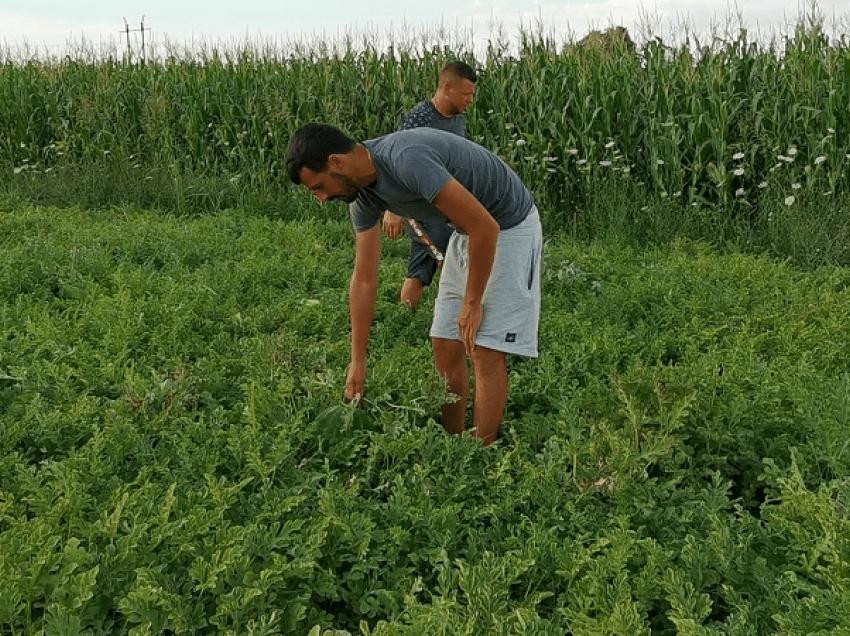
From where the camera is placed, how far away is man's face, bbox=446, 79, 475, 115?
20.7 feet

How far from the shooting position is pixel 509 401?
4.74 metres

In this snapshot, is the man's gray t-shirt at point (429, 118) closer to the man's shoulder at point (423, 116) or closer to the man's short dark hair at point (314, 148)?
the man's shoulder at point (423, 116)

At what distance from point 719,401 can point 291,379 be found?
213 centimetres

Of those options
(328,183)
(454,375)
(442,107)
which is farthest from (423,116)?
(328,183)

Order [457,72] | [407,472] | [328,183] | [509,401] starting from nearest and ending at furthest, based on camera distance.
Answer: [328,183], [407,472], [509,401], [457,72]

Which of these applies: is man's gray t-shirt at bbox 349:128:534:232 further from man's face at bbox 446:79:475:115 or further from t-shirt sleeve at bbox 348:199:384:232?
man's face at bbox 446:79:475:115

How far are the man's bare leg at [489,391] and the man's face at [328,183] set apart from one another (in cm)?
97

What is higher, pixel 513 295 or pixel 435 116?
pixel 435 116

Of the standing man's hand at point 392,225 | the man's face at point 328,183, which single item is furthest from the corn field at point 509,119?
the man's face at point 328,183

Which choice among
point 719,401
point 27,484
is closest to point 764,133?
point 719,401

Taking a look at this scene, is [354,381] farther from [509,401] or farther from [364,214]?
[509,401]

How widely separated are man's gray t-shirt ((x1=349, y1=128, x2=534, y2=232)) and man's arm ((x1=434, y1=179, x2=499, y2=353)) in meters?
0.06

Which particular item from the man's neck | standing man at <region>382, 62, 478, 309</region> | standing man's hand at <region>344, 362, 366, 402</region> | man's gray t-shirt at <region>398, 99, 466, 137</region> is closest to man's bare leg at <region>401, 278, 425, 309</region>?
standing man at <region>382, 62, 478, 309</region>

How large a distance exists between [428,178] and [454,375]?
133 centimetres
